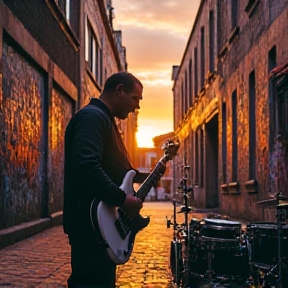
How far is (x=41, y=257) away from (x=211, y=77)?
14.2 metres

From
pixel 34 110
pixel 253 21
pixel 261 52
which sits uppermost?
pixel 253 21

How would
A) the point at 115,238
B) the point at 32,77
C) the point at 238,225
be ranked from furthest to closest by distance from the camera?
the point at 32,77, the point at 238,225, the point at 115,238

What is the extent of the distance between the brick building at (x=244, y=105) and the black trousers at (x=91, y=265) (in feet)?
9.35

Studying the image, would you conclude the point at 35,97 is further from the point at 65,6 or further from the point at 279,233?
the point at 279,233

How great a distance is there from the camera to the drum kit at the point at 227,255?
5488 mm

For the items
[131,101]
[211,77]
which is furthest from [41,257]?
[211,77]

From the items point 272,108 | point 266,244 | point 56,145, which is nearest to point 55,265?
point 266,244

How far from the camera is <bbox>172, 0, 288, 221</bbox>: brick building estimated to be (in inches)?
387

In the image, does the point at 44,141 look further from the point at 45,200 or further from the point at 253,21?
the point at 253,21

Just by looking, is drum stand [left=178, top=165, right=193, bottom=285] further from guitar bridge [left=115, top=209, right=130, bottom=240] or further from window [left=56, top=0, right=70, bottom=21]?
window [left=56, top=0, right=70, bottom=21]

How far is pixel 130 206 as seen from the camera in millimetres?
2742

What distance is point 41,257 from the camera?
745 centimetres

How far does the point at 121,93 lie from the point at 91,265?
92 centimetres

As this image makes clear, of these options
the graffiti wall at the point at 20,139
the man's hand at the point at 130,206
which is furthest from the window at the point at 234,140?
the man's hand at the point at 130,206
